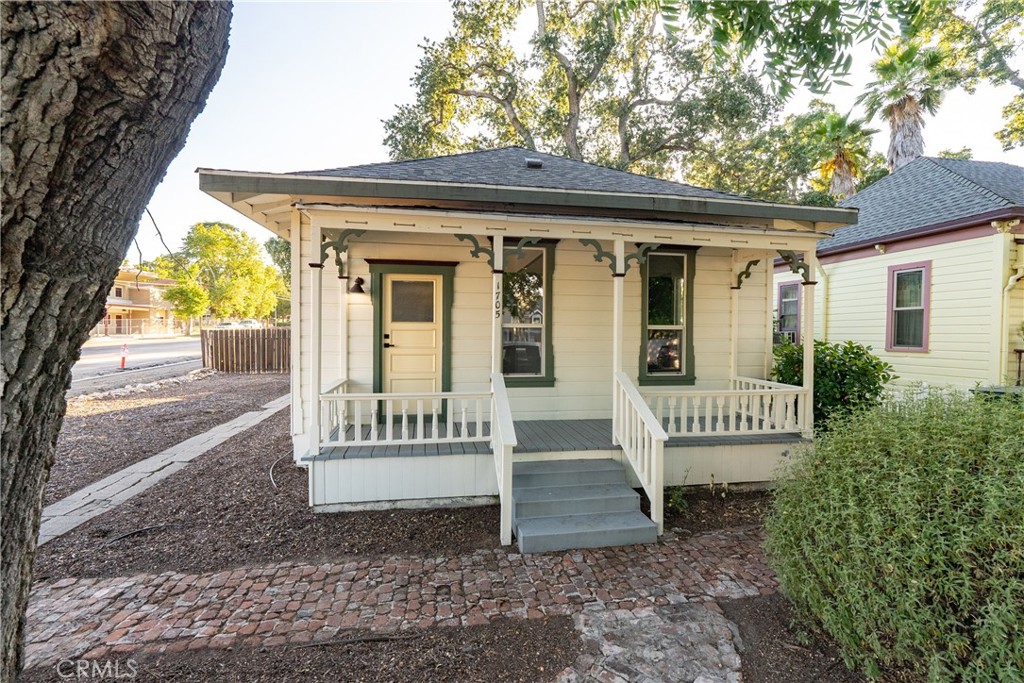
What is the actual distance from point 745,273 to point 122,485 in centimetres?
824

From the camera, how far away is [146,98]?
1248 millimetres

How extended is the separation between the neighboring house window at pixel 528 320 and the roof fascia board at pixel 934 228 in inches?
273

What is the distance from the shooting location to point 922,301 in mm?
7875

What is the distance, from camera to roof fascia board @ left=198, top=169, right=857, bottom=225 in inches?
168

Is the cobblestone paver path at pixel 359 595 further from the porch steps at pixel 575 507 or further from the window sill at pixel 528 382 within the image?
the window sill at pixel 528 382

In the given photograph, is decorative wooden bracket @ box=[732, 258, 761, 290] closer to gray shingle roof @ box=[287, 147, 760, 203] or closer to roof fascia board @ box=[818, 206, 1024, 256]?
gray shingle roof @ box=[287, 147, 760, 203]

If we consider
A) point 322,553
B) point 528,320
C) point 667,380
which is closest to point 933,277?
point 667,380

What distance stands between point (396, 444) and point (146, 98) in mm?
3827

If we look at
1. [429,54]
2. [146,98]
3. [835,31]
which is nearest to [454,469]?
[146,98]

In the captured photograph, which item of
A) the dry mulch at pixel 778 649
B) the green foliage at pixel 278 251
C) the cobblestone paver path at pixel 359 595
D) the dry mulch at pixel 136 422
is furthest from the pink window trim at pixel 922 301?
the green foliage at pixel 278 251

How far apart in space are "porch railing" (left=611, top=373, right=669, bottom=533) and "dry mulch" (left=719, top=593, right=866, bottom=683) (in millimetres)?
1082

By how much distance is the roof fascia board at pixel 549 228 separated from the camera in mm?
4312

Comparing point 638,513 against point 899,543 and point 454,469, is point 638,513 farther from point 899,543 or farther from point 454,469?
point 899,543

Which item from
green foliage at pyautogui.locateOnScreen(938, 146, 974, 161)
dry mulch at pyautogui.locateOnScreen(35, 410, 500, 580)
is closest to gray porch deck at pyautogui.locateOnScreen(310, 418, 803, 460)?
dry mulch at pyautogui.locateOnScreen(35, 410, 500, 580)
